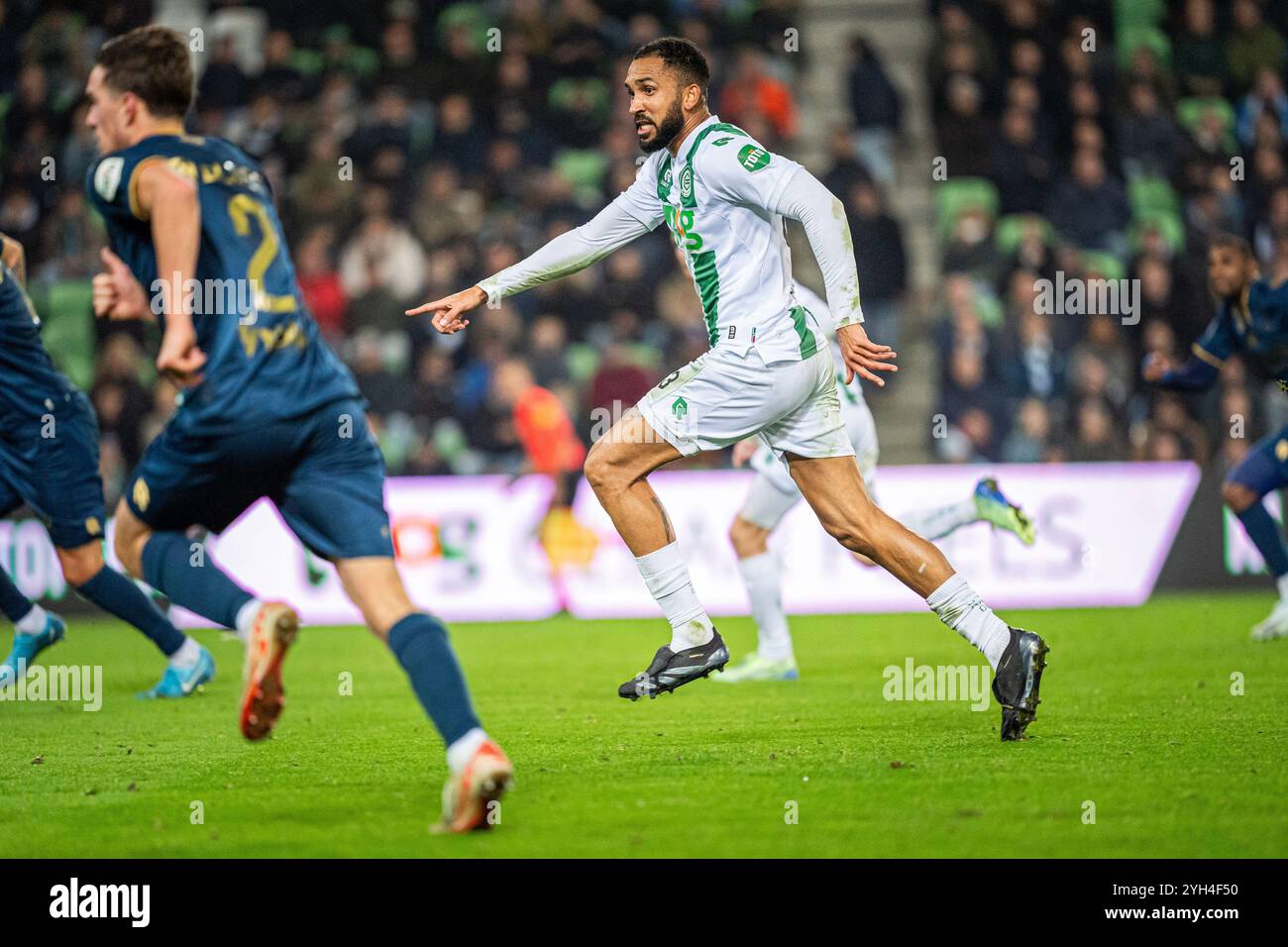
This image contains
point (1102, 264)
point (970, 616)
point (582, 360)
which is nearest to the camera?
point (970, 616)

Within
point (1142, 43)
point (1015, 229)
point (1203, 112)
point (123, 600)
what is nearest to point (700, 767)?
point (123, 600)

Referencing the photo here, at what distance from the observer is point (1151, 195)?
647 inches

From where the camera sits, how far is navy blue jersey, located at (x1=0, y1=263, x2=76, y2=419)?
23.6 ft

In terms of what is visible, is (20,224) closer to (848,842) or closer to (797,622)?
(797,622)

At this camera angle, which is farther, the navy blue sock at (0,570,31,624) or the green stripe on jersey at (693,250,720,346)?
the navy blue sock at (0,570,31,624)

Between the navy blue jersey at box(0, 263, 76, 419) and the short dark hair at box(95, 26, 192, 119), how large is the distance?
2.98 m

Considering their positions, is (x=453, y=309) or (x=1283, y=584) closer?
(x=453, y=309)

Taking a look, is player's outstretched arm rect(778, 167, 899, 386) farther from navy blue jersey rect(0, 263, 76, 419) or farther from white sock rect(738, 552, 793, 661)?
navy blue jersey rect(0, 263, 76, 419)

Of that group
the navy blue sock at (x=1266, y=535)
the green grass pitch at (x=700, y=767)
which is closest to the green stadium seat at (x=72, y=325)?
the green grass pitch at (x=700, y=767)

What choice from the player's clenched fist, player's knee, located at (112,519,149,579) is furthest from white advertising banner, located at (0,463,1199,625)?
the player's clenched fist

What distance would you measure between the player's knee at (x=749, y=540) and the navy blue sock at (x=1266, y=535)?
348 cm

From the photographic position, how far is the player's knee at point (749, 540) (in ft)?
27.5

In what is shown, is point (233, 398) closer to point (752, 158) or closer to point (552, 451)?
point (752, 158)

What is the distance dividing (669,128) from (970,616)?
2.15m
